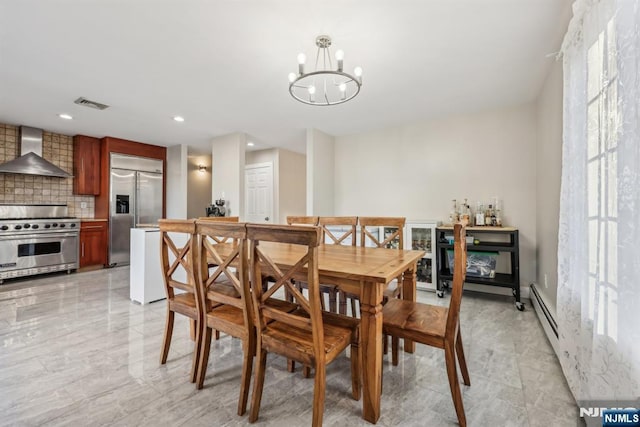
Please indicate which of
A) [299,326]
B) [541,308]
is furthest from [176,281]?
[541,308]

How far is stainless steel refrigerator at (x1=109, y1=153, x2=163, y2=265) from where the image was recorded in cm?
511

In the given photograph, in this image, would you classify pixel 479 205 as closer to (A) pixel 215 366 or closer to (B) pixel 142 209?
(A) pixel 215 366

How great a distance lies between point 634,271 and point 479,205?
2.84 metres

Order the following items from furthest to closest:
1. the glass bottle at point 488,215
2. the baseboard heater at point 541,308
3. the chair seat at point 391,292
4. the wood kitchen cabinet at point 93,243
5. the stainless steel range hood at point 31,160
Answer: the wood kitchen cabinet at point 93,243, the stainless steel range hood at point 31,160, the glass bottle at point 488,215, the baseboard heater at point 541,308, the chair seat at point 391,292

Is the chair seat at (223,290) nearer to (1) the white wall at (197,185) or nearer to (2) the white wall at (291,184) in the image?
(2) the white wall at (291,184)

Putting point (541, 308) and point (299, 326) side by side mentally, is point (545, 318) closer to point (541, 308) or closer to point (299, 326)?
point (541, 308)

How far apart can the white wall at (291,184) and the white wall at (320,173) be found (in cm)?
162

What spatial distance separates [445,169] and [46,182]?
6527 millimetres

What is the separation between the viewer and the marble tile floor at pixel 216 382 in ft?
4.66

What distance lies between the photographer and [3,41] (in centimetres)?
213

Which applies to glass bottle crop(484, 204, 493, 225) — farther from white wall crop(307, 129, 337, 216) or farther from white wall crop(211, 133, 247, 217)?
white wall crop(211, 133, 247, 217)

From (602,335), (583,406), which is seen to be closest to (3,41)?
(602,335)

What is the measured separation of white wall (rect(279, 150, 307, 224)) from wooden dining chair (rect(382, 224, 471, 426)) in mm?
4616

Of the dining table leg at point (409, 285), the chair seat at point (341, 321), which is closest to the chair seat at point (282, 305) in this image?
the chair seat at point (341, 321)
